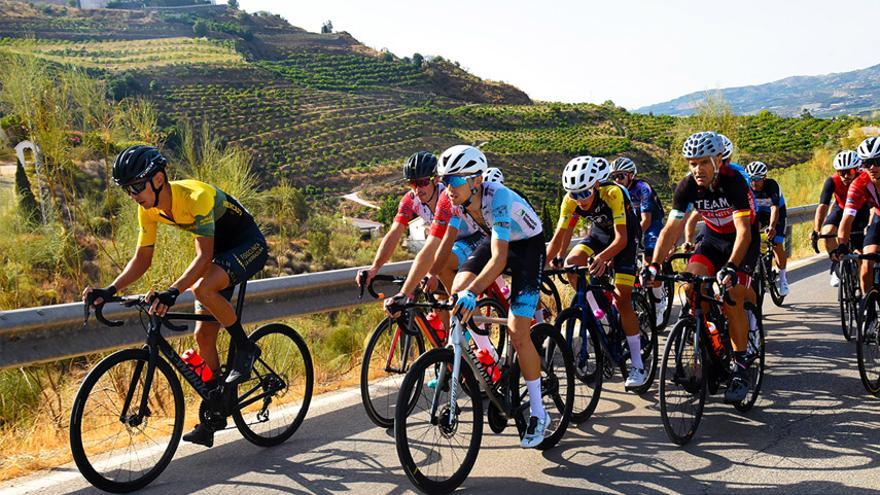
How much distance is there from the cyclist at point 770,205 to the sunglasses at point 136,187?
831cm

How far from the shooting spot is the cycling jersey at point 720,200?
645 centimetres

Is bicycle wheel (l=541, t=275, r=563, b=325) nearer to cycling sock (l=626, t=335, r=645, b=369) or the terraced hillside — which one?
cycling sock (l=626, t=335, r=645, b=369)

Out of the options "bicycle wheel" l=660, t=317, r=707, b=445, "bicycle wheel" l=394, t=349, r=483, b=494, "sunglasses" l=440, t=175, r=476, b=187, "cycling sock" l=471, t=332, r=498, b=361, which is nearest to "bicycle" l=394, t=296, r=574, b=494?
"bicycle wheel" l=394, t=349, r=483, b=494

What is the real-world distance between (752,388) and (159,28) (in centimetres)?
16083

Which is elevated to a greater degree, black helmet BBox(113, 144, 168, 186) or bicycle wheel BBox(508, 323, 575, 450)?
black helmet BBox(113, 144, 168, 186)

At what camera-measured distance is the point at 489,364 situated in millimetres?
5305

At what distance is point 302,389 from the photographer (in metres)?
6.82

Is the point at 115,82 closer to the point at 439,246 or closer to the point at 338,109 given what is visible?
the point at 338,109

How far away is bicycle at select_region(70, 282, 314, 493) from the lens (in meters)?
4.57

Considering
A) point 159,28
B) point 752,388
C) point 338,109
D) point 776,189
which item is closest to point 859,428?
point 752,388

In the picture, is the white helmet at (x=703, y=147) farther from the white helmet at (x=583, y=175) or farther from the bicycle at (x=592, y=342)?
the bicycle at (x=592, y=342)

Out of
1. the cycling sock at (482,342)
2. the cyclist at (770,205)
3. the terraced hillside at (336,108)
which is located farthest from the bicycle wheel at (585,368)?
the terraced hillside at (336,108)

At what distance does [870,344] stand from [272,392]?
495cm

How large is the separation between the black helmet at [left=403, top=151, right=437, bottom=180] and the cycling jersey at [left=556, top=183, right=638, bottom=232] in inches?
50.9
